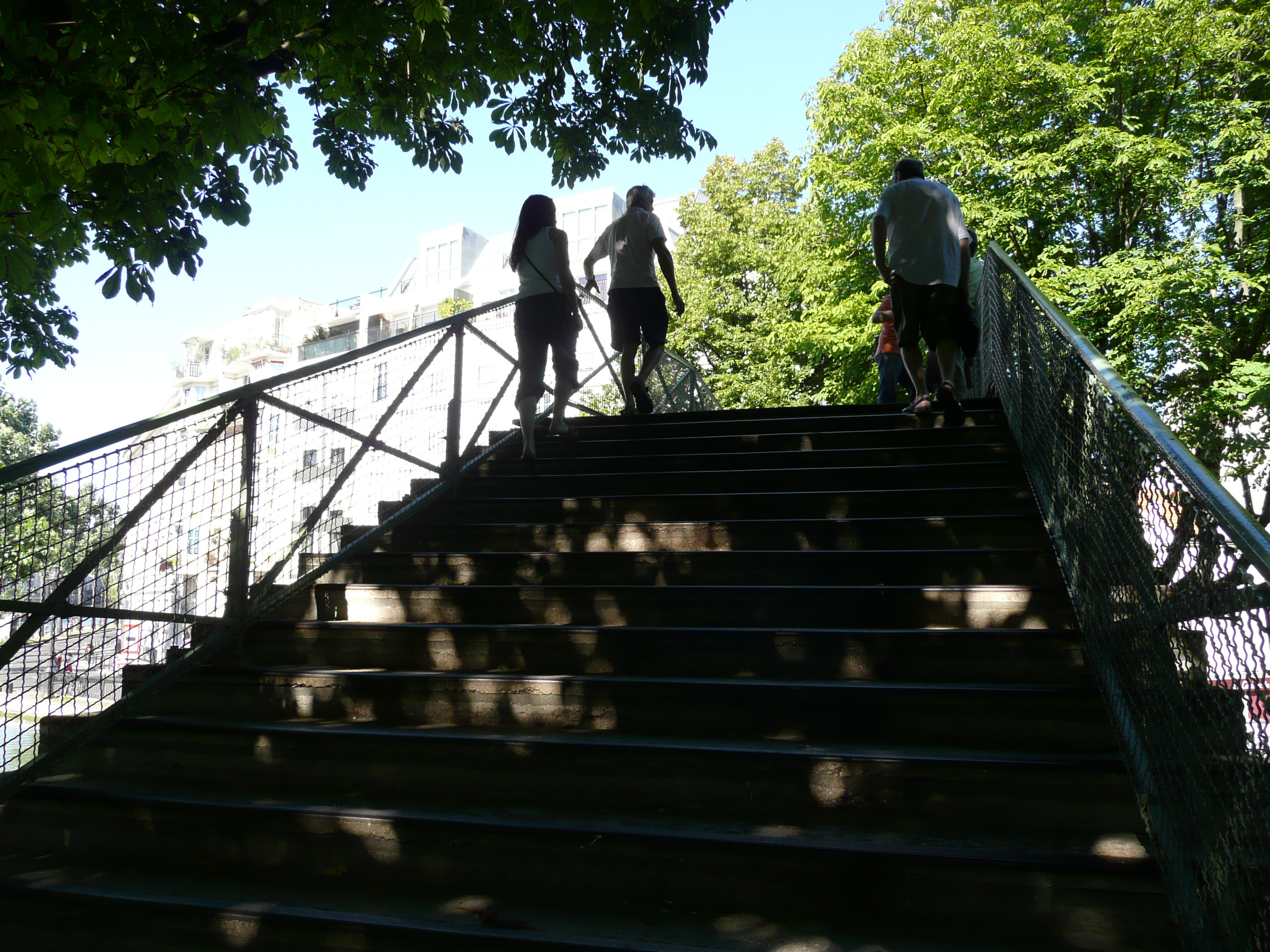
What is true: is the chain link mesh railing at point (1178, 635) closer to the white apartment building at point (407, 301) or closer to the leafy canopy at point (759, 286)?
the leafy canopy at point (759, 286)

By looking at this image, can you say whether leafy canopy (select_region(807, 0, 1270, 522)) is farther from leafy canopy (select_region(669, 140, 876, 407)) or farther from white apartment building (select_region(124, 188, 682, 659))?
white apartment building (select_region(124, 188, 682, 659))

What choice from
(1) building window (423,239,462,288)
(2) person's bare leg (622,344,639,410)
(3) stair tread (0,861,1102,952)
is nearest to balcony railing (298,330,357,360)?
(1) building window (423,239,462,288)

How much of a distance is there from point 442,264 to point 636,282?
5052 centimetres

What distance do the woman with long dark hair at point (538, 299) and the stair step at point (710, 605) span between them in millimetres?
1900

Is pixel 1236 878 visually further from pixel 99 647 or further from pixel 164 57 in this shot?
pixel 164 57

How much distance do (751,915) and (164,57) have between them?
4.06 m

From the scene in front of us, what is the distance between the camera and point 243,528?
143 inches

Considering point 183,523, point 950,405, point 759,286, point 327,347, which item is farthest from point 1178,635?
point 327,347

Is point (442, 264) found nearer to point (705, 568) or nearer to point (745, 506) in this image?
point (745, 506)

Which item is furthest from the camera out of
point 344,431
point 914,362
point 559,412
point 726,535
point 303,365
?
point 303,365

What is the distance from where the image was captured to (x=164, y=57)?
377 cm

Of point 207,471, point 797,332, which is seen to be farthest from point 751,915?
point 797,332

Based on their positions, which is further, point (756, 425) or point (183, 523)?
point (756, 425)

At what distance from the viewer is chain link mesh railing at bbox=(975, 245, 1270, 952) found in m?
1.46
